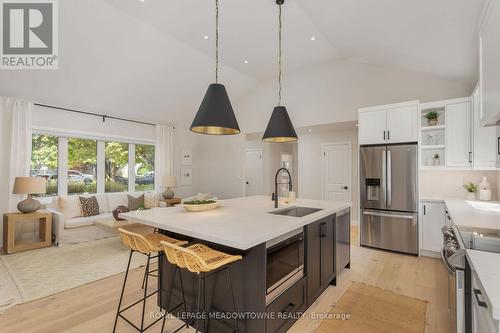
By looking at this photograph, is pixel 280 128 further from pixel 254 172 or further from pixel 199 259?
pixel 254 172

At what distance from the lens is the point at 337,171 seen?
20.7ft

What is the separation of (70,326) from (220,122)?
2.18 meters

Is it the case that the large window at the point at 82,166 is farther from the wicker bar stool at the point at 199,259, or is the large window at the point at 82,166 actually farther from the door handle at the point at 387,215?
the door handle at the point at 387,215

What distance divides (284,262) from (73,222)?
4329mm

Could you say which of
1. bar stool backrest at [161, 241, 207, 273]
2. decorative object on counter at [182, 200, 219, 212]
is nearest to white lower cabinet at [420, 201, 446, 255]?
decorative object on counter at [182, 200, 219, 212]

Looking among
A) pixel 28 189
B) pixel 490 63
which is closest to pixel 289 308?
pixel 490 63

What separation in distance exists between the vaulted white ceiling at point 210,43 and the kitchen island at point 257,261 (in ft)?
7.64

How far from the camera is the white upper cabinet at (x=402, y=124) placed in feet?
12.3

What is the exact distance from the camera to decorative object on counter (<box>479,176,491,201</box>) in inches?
131

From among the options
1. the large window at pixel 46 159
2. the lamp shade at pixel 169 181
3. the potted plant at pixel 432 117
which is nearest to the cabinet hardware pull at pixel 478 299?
the potted plant at pixel 432 117

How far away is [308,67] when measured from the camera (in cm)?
543

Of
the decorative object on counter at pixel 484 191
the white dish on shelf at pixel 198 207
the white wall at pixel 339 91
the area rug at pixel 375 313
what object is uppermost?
the white wall at pixel 339 91

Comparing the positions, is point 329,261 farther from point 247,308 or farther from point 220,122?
point 220,122

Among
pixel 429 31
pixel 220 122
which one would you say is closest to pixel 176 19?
pixel 220 122
